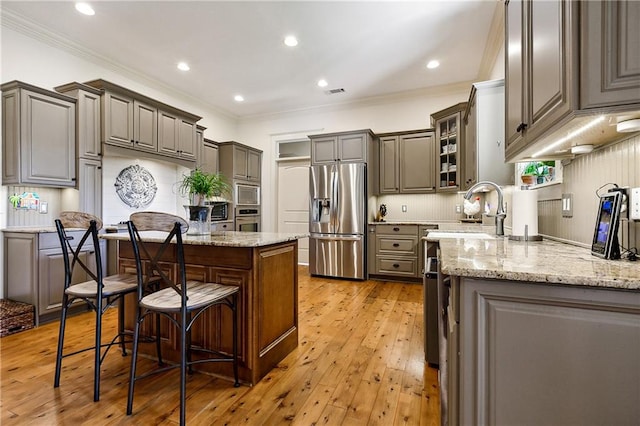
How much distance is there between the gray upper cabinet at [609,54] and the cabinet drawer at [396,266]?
12.5 feet

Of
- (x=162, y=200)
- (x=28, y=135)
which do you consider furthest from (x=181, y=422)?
(x=162, y=200)

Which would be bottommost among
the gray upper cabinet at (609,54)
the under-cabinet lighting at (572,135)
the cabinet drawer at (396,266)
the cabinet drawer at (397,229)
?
the cabinet drawer at (396,266)

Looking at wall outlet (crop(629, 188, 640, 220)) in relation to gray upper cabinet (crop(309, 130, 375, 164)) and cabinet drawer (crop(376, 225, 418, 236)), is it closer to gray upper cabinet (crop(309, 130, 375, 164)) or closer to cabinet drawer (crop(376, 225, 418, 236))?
cabinet drawer (crop(376, 225, 418, 236))

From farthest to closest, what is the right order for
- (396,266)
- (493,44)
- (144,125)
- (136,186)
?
(396,266), (136,186), (144,125), (493,44)

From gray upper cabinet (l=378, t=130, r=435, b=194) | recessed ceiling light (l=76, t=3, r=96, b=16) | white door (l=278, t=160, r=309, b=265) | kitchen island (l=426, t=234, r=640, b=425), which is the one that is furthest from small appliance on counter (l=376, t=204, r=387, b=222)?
recessed ceiling light (l=76, t=3, r=96, b=16)

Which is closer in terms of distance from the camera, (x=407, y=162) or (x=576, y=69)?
(x=576, y=69)

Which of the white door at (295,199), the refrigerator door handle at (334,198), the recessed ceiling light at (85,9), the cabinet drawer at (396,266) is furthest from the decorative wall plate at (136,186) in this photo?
the cabinet drawer at (396,266)

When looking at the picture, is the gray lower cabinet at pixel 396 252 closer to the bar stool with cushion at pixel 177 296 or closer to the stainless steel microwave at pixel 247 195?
the stainless steel microwave at pixel 247 195

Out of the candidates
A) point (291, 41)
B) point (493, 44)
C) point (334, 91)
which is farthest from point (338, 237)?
point (493, 44)

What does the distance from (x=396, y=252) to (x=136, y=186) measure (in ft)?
12.9

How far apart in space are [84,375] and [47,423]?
472mm

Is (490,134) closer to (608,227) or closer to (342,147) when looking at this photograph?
(608,227)

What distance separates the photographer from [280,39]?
3.56 metres

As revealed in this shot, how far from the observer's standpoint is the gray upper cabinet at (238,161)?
212 inches
